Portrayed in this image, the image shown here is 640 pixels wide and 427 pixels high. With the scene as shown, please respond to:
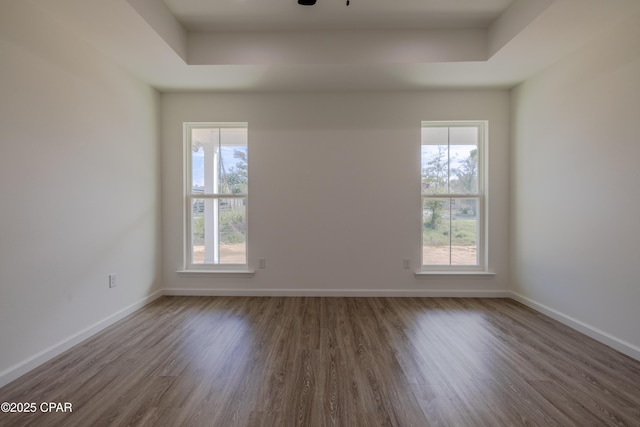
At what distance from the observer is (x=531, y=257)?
9.93ft

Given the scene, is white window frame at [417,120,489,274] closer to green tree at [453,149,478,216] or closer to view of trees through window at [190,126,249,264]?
green tree at [453,149,478,216]

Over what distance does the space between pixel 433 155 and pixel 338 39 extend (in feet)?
6.13

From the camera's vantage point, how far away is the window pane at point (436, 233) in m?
3.49

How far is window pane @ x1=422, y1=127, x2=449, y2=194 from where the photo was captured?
3.49m

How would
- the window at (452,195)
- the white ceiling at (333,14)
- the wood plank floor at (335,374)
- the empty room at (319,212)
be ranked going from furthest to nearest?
1. the window at (452,195)
2. the white ceiling at (333,14)
3. the empty room at (319,212)
4. the wood plank floor at (335,374)

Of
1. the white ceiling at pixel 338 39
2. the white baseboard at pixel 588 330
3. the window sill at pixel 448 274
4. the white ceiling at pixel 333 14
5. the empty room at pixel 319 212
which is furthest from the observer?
the window sill at pixel 448 274

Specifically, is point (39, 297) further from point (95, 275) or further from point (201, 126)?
point (201, 126)

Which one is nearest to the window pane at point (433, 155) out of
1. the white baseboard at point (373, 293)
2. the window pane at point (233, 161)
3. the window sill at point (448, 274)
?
the window sill at point (448, 274)

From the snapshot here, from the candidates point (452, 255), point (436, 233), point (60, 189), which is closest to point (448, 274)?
Answer: point (452, 255)

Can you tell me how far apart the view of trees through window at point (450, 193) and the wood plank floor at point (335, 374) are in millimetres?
964

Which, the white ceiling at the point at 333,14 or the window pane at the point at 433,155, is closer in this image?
the white ceiling at the point at 333,14

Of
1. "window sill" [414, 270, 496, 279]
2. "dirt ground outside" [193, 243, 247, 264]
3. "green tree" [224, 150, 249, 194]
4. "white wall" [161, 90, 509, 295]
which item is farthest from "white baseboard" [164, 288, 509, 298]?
"green tree" [224, 150, 249, 194]

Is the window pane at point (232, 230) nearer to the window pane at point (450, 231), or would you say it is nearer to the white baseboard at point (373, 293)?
the white baseboard at point (373, 293)

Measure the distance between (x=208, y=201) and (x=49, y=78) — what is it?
188 centimetres
